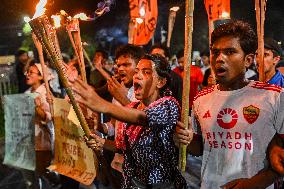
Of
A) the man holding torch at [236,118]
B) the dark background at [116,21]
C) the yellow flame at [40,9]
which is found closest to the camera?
the yellow flame at [40,9]

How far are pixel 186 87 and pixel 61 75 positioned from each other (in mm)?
739

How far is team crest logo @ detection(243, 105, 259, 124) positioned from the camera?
2.32m

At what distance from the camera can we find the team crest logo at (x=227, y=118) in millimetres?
2387

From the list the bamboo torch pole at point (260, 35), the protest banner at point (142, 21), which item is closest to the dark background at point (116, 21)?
the protest banner at point (142, 21)

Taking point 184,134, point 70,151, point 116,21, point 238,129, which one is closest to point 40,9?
point 184,134

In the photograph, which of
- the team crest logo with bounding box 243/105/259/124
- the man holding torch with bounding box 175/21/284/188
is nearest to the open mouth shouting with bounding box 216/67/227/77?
the man holding torch with bounding box 175/21/284/188

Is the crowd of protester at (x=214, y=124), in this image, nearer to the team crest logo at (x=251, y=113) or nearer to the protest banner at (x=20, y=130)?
the team crest logo at (x=251, y=113)

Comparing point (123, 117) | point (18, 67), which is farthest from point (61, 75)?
point (18, 67)

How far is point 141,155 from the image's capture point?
2.80 metres

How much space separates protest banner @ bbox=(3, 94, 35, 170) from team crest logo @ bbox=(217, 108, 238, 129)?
3691 millimetres

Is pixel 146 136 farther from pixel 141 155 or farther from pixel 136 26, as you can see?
pixel 136 26

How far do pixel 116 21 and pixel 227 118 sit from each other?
4625cm

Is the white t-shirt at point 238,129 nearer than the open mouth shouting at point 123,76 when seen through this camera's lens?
Yes

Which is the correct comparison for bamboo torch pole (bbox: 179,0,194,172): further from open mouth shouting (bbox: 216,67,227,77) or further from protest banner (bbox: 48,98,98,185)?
protest banner (bbox: 48,98,98,185)
